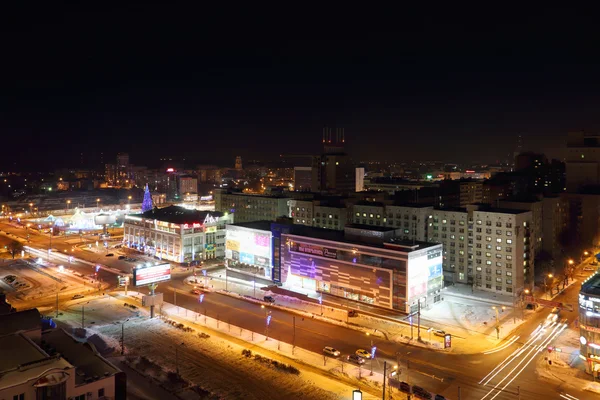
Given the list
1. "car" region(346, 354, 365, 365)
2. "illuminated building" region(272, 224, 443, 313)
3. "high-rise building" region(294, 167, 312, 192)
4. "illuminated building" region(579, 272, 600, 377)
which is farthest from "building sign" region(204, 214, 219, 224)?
"high-rise building" region(294, 167, 312, 192)

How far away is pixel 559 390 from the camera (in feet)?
90.3

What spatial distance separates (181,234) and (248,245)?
11404 mm

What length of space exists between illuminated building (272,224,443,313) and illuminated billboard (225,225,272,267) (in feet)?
11.0

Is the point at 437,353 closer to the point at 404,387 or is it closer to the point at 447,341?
the point at 447,341

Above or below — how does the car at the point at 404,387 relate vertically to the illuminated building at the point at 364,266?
below

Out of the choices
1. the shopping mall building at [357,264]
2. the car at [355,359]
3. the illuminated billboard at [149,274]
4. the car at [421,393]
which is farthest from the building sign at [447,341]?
the illuminated billboard at [149,274]

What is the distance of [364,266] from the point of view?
1815 inches

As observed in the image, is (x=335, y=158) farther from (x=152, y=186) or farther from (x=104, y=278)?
(x=152, y=186)

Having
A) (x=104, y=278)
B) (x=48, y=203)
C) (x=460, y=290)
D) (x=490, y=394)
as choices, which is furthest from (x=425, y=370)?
(x=48, y=203)

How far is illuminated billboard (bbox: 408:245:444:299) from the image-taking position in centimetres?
4344

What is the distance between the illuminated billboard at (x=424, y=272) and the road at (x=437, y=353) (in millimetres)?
8857

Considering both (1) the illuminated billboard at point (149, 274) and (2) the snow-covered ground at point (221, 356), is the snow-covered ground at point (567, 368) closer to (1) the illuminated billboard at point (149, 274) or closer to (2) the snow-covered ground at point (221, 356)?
(2) the snow-covered ground at point (221, 356)

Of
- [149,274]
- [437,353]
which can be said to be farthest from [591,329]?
[149,274]

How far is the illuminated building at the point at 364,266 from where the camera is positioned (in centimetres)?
4384
